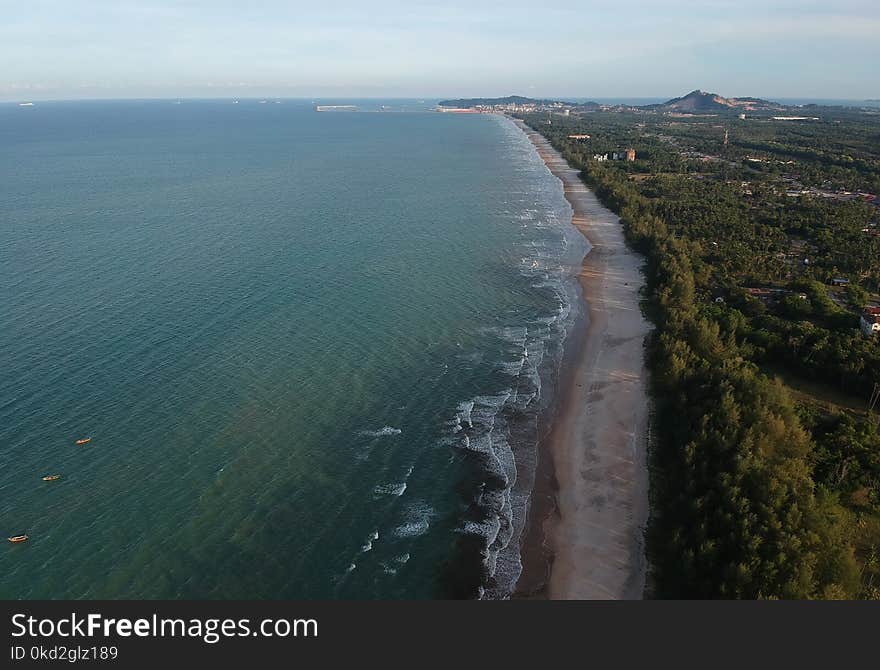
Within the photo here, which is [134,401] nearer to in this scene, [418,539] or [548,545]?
[418,539]

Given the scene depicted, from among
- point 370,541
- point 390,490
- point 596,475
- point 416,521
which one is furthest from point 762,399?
point 370,541

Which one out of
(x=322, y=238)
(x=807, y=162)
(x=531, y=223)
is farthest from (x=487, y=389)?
(x=807, y=162)

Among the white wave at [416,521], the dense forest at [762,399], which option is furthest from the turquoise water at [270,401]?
the dense forest at [762,399]

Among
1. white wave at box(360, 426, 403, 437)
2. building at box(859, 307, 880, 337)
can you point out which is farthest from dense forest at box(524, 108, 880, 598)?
white wave at box(360, 426, 403, 437)

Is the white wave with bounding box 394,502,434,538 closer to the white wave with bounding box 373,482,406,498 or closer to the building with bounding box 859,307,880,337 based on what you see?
the white wave with bounding box 373,482,406,498

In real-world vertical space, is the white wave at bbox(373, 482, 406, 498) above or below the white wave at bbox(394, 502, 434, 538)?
above

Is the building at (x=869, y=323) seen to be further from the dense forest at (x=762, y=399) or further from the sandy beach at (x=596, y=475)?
the sandy beach at (x=596, y=475)
